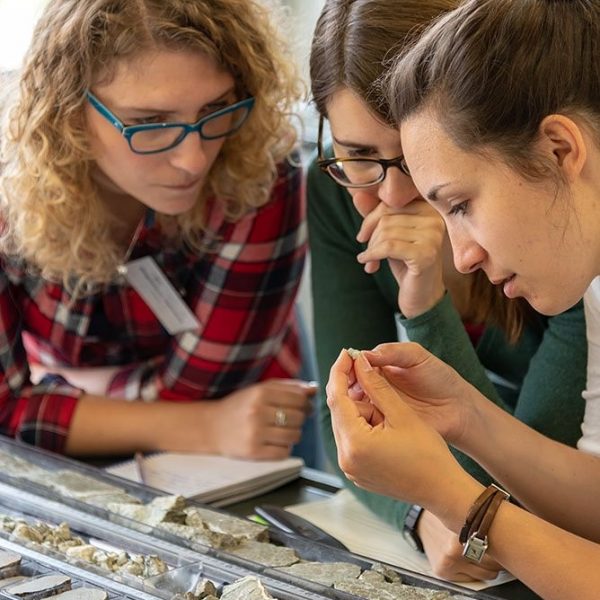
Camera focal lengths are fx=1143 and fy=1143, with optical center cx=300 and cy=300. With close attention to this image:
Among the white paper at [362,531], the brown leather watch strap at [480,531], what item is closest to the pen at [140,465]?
the white paper at [362,531]

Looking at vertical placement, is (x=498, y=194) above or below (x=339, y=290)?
above

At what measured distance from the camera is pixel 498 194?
108cm

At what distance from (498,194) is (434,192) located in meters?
0.07

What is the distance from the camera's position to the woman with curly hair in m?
1.52

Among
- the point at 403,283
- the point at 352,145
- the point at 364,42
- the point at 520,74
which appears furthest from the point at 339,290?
the point at 520,74

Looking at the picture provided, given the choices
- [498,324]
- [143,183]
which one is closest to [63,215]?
[143,183]

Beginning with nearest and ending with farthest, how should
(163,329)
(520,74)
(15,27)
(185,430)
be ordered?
1. (520,74)
2. (185,430)
3. (163,329)
4. (15,27)

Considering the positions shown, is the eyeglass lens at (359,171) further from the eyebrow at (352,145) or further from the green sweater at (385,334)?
the green sweater at (385,334)

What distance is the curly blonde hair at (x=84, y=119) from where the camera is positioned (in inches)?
59.3

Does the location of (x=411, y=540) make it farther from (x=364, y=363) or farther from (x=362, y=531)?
(x=364, y=363)

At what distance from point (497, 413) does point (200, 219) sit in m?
0.62

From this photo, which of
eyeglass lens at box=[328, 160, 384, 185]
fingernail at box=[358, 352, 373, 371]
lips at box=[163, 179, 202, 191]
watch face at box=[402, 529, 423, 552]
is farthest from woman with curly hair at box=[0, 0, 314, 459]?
fingernail at box=[358, 352, 373, 371]

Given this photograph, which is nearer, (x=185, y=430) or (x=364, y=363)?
(x=364, y=363)

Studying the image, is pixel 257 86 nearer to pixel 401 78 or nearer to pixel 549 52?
pixel 401 78
